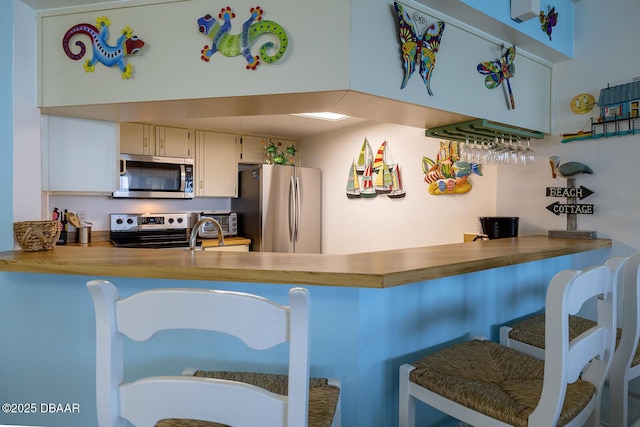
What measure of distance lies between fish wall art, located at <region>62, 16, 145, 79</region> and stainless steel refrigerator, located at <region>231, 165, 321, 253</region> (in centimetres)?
245

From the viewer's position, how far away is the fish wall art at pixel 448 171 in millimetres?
2908

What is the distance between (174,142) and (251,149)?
2.97 ft

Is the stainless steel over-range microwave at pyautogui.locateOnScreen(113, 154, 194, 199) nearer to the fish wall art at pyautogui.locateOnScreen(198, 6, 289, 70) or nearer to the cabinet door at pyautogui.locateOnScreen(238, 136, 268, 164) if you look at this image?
the cabinet door at pyautogui.locateOnScreen(238, 136, 268, 164)

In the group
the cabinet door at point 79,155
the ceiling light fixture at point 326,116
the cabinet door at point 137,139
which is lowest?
the cabinet door at point 79,155

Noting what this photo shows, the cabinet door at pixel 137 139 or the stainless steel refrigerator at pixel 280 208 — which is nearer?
the cabinet door at pixel 137 139

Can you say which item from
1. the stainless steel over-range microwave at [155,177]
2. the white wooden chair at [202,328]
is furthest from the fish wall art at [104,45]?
the stainless steel over-range microwave at [155,177]

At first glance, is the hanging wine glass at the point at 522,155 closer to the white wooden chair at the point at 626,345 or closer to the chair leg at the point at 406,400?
the white wooden chair at the point at 626,345

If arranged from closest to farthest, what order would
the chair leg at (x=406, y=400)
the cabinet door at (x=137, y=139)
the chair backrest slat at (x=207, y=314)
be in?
the chair backrest slat at (x=207, y=314)
the chair leg at (x=406, y=400)
the cabinet door at (x=137, y=139)

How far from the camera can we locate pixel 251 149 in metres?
4.53

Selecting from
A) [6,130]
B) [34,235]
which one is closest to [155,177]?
[6,130]

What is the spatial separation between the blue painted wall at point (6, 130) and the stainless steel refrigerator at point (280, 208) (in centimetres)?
256

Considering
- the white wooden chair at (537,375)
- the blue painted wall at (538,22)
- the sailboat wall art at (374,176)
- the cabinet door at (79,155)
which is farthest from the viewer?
the sailboat wall art at (374,176)

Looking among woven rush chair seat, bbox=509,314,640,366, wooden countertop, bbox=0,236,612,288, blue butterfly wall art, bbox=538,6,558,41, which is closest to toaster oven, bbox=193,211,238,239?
wooden countertop, bbox=0,236,612,288

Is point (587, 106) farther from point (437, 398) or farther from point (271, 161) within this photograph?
point (271, 161)
